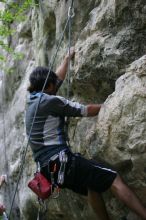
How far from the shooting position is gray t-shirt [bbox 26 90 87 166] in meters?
6.04

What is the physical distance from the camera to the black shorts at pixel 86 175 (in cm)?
569

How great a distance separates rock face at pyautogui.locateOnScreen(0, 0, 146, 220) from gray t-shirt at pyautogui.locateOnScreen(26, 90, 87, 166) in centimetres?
41

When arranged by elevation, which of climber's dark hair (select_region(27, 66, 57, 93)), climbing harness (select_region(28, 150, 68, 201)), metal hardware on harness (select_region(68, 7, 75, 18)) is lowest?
climbing harness (select_region(28, 150, 68, 201))

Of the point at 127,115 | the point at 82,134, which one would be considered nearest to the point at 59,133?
the point at 82,134

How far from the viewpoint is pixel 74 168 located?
5.93 m

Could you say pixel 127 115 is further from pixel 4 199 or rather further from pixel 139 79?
pixel 4 199

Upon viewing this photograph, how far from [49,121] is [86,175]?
38.7 inches

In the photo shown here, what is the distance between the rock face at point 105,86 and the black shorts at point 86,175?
0.71 ft

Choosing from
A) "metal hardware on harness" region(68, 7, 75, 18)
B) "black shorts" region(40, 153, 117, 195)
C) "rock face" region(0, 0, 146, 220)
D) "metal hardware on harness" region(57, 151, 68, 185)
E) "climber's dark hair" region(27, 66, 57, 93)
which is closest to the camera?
"rock face" region(0, 0, 146, 220)

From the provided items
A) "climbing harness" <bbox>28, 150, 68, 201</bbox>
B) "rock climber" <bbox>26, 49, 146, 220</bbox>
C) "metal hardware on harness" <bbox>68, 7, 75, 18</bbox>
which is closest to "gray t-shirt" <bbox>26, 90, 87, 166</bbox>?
"rock climber" <bbox>26, 49, 146, 220</bbox>

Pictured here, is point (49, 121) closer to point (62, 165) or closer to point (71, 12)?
point (62, 165)

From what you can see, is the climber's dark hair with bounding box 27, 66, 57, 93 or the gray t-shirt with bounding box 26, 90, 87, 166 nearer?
the gray t-shirt with bounding box 26, 90, 87, 166

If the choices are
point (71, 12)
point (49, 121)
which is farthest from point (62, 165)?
point (71, 12)

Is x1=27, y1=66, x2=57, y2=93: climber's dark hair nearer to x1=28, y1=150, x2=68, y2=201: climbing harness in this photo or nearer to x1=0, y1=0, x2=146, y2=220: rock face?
x1=0, y1=0, x2=146, y2=220: rock face
